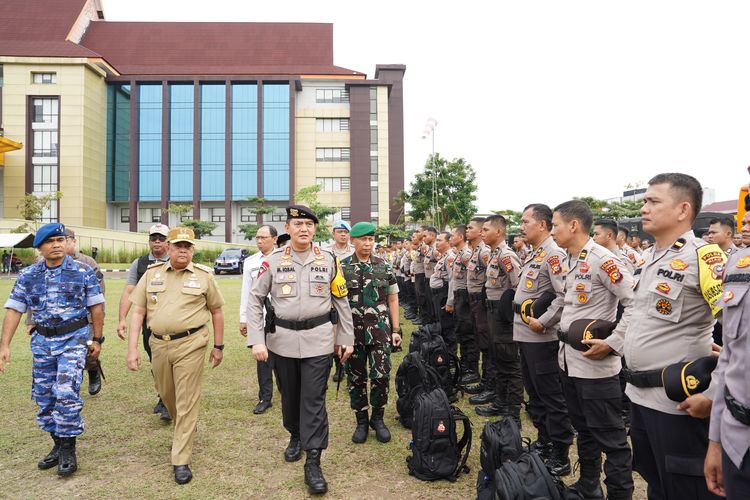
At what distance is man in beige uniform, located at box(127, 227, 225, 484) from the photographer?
12.8 feet

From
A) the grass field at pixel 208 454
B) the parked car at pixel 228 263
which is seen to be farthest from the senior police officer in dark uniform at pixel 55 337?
the parked car at pixel 228 263

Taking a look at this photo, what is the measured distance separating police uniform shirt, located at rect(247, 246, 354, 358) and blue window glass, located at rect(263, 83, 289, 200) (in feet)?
144

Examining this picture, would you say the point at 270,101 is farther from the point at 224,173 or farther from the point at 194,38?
the point at 194,38

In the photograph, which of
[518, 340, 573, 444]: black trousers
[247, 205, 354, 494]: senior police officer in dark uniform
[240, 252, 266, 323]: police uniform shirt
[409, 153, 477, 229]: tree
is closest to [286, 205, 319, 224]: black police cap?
[247, 205, 354, 494]: senior police officer in dark uniform

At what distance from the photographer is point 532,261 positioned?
449 centimetres

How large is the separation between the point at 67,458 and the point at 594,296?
420 cm

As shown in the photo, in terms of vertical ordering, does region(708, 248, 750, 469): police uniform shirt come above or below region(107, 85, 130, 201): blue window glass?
below

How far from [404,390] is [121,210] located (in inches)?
1988

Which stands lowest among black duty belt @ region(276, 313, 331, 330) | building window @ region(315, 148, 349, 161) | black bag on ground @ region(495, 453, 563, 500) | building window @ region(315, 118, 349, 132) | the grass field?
the grass field

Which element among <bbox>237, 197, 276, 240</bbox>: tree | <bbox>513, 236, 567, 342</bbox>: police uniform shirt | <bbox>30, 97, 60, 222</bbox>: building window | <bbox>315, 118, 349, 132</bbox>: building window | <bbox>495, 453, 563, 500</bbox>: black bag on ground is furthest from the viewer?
<bbox>315, 118, 349, 132</bbox>: building window

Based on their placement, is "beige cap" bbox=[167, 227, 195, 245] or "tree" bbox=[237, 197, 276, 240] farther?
"tree" bbox=[237, 197, 276, 240]

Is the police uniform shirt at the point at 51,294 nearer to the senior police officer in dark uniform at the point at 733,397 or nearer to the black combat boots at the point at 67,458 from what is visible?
the black combat boots at the point at 67,458

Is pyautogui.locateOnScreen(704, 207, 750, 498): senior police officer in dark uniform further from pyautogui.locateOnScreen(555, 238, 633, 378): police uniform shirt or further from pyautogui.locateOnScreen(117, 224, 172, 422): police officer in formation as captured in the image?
pyautogui.locateOnScreen(117, 224, 172, 422): police officer in formation

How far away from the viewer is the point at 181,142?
149 ft
